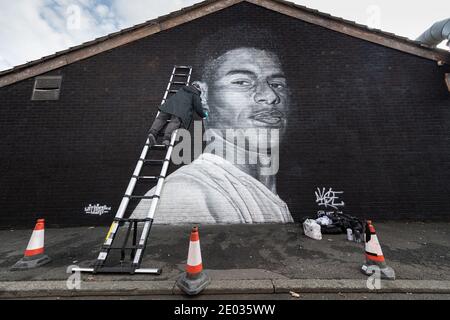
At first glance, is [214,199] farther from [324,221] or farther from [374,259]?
[374,259]

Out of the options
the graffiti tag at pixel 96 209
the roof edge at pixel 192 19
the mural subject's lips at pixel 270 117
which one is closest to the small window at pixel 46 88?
the roof edge at pixel 192 19

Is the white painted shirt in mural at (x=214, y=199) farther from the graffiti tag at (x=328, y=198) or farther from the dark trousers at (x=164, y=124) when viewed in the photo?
the dark trousers at (x=164, y=124)

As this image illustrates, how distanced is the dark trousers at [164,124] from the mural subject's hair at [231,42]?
104 inches

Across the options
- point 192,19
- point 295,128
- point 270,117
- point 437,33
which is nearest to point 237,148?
point 270,117

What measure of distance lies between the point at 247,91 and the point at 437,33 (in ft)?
20.9

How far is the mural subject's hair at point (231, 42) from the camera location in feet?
21.2

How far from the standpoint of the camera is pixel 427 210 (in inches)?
217

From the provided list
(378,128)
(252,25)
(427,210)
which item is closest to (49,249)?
(252,25)

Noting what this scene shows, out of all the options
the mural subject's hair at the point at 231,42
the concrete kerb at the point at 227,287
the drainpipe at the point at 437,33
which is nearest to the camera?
the concrete kerb at the point at 227,287

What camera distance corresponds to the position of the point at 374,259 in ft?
9.74

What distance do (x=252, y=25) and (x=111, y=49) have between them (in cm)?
466

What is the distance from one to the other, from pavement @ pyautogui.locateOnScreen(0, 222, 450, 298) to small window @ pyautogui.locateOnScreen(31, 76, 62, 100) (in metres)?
3.97

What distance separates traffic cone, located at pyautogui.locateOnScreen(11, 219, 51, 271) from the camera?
10.7 ft
